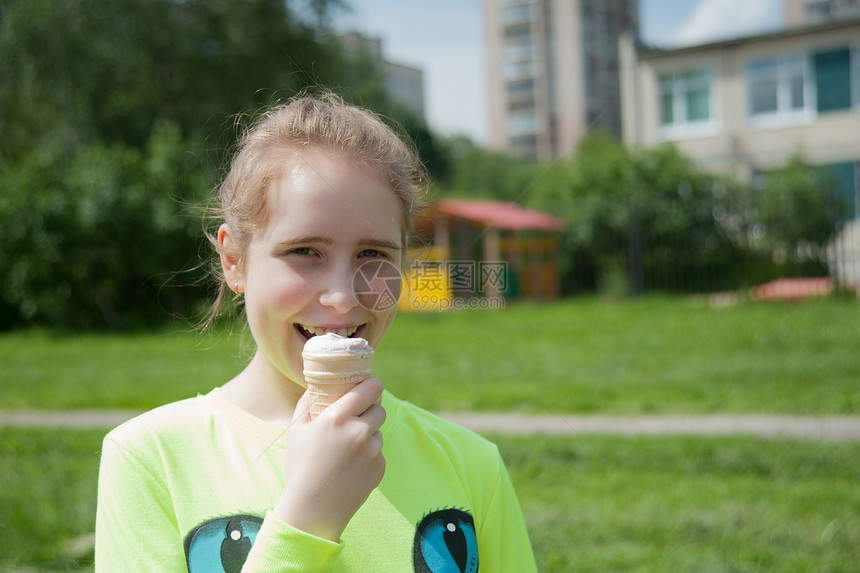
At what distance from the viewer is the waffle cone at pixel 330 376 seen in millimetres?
1188

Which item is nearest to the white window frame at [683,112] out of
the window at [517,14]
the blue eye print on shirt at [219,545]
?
the window at [517,14]

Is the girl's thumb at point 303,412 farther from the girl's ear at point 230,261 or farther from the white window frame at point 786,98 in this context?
the white window frame at point 786,98

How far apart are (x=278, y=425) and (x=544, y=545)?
2544 mm

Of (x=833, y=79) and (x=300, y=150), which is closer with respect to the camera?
(x=300, y=150)

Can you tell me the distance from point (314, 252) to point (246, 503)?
1.50 feet

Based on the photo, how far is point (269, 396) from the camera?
1.45 meters

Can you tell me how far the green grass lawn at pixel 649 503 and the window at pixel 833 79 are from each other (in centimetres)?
1675

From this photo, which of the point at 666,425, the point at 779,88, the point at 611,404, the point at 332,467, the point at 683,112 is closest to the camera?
the point at 332,467

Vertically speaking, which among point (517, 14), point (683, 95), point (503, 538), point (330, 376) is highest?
point (683, 95)

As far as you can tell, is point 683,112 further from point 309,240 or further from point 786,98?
point 309,240

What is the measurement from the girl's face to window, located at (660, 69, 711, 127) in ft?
37.8

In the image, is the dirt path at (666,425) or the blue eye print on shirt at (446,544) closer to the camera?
the blue eye print on shirt at (446,544)

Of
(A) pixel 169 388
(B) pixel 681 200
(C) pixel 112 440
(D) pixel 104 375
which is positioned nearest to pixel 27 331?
(D) pixel 104 375

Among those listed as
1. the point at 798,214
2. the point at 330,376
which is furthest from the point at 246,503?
the point at 798,214
